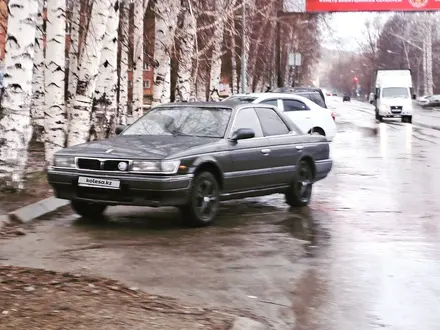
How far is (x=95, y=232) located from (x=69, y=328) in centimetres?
416

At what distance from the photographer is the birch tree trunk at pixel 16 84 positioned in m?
10.6

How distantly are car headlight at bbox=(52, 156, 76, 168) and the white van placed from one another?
36494 millimetres

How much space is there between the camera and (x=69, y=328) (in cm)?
461

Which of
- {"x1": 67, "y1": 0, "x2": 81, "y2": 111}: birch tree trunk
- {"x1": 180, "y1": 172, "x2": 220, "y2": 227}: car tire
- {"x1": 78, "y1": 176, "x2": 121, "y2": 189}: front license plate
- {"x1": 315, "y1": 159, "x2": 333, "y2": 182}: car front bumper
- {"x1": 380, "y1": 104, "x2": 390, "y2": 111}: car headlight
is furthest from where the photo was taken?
{"x1": 380, "y1": 104, "x2": 390, "y2": 111}: car headlight

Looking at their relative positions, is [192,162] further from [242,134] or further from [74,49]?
[74,49]

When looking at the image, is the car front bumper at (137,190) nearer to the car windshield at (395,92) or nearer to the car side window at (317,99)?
the car side window at (317,99)

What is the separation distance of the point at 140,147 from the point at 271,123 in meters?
2.50

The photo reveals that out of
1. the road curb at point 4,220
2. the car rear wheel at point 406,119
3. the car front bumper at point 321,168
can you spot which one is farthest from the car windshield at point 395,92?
the road curb at point 4,220

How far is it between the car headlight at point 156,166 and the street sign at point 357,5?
34.4 m

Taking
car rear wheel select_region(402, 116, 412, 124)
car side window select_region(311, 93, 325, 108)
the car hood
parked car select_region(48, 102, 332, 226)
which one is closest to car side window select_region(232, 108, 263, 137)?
parked car select_region(48, 102, 332, 226)

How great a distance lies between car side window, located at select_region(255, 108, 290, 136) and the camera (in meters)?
10.6

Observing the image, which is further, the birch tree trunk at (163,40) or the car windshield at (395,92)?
the car windshield at (395,92)

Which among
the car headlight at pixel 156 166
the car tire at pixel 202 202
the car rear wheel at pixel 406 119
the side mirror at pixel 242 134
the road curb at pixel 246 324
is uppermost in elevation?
the car rear wheel at pixel 406 119

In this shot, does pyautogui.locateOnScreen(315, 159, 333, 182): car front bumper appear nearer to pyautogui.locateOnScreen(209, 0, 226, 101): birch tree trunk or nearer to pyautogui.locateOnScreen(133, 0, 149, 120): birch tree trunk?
pyautogui.locateOnScreen(133, 0, 149, 120): birch tree trunk
